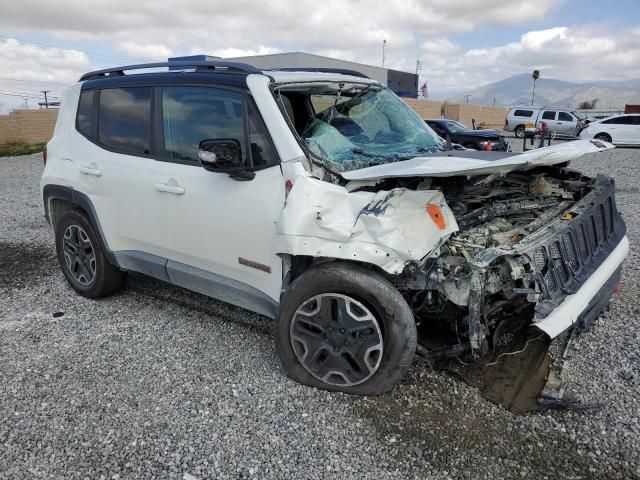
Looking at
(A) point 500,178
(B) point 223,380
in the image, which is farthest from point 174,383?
(A) point 500,178

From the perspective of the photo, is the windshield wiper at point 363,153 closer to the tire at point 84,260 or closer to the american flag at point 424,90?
the tire at point 84,260

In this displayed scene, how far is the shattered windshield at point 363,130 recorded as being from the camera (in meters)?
3.27

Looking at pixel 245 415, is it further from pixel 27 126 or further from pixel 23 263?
pixel 27 126

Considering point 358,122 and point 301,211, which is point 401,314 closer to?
point 301,211

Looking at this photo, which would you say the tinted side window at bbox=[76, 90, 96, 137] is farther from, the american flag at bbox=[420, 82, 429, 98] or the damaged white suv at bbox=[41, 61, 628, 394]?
the american flag at bbox=[420, 82, 429, 98]

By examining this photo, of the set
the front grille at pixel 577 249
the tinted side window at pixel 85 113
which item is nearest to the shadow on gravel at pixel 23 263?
the tinted side window at pixel 85 113

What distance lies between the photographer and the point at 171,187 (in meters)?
3.51

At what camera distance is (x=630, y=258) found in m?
5.41

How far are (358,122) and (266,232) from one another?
125cm

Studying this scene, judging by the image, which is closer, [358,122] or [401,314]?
[401,314]

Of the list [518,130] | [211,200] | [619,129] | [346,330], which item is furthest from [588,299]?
[518,130]

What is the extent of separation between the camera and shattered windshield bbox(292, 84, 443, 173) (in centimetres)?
327

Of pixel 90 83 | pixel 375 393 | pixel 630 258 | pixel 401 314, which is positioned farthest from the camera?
pixel 630 258

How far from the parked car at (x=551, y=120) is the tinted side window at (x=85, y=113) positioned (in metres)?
24.4
